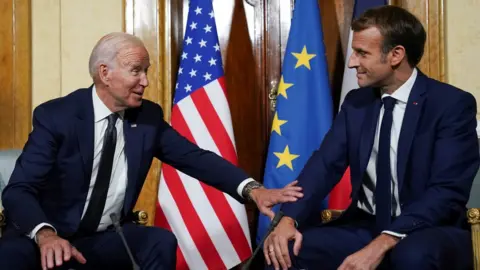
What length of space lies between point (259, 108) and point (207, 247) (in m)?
1.03

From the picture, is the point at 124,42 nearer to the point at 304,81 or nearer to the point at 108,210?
the point at 108,210

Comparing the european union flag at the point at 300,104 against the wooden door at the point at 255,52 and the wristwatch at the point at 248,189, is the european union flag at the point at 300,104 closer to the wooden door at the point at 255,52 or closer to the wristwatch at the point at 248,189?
the wooden door at the point at 255,52

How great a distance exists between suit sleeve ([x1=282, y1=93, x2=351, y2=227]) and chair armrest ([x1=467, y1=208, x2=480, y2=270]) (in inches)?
19.8

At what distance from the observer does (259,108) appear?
15.7 ft

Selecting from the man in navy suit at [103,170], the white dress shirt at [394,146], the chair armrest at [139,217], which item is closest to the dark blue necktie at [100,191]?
the man in navy suit at [103,170]

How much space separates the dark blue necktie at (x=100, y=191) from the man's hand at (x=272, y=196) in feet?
1.89

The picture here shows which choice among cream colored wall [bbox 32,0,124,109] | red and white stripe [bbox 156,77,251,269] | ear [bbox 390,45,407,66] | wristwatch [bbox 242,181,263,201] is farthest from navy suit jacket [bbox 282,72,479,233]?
cream colored wall [bbox 32,0,124,109]

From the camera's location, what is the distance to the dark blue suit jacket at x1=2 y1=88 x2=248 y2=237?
2926mm

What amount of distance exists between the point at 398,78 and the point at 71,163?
1.30 meters

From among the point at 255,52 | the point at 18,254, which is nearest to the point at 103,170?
the point at 18,254

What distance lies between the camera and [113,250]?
2.98 meters

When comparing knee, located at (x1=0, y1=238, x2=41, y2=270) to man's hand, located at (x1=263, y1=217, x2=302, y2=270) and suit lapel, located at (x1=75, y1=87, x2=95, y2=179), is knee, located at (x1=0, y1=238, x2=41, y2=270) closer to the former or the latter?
suit lapel, located at (x1=75, y1=87, x2=95, y2=179)

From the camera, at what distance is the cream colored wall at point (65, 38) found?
4.52m

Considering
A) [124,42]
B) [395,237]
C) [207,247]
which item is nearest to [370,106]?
[395,237]
